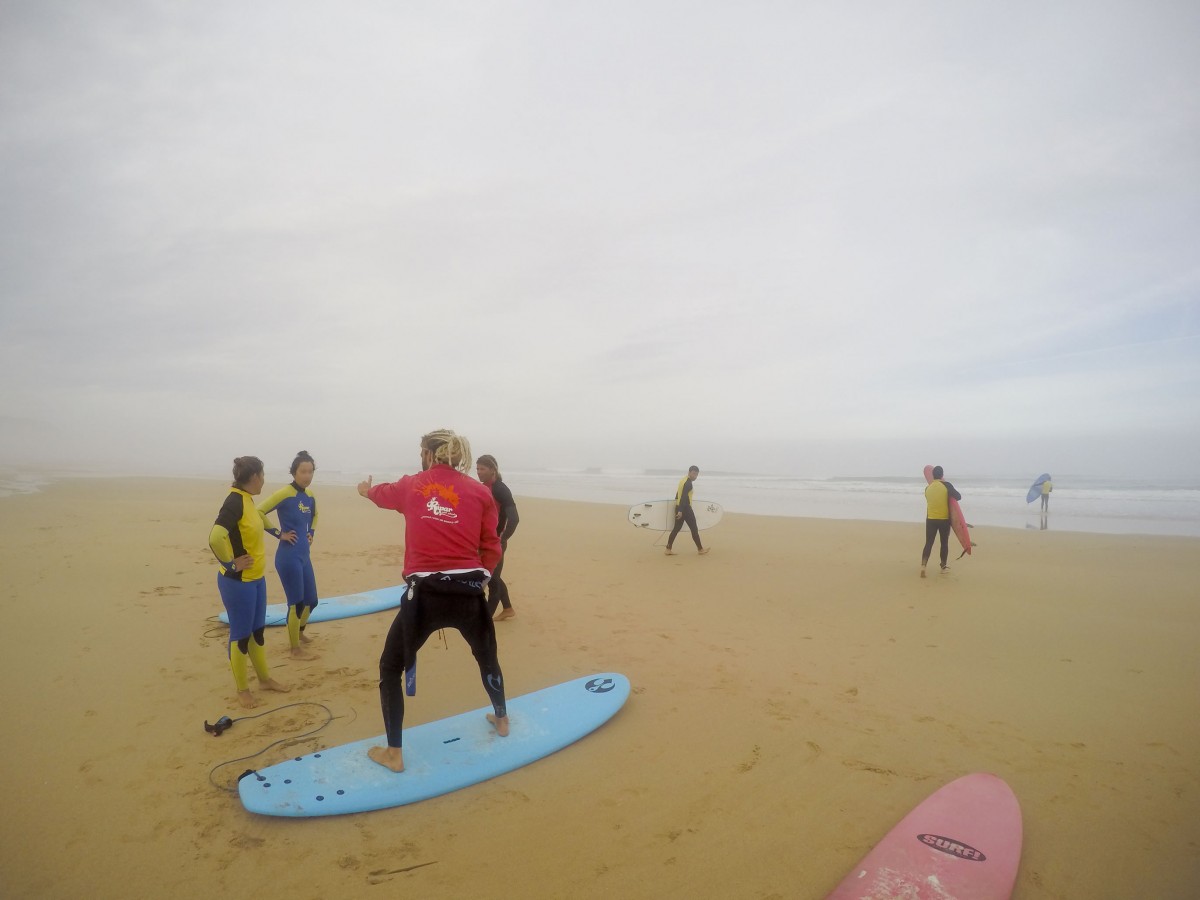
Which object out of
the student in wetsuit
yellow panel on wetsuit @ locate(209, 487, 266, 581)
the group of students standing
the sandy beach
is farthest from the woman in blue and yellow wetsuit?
the student in wetsuit

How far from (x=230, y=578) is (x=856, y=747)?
4463mm

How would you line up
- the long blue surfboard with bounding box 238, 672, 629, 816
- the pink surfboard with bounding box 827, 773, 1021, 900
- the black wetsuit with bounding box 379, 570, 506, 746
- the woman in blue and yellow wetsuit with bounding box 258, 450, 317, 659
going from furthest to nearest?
the woman in blue and yellow wetsuit with bounding box 258, 450, 317, 659 → the black wetsuit with bounding box 379, 570, 506, 746 → the long blue surfboard with bounding box 238, 672, 629, 816 → the pink surfboard with bounding box 827, 773, 1021, 900

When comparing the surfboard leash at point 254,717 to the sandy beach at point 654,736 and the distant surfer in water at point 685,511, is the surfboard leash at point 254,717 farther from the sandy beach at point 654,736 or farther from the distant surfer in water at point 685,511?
the distant surfer in water at point 685,511

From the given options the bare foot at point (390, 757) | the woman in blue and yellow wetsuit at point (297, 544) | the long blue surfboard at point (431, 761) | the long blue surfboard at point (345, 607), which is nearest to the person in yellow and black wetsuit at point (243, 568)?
the woman in blue and yellow wetsuit at point (297, 544)

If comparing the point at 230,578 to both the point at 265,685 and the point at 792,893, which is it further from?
the point at 792,893

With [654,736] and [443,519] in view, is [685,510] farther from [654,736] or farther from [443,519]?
[443,519]

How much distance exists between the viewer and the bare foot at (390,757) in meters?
3.25

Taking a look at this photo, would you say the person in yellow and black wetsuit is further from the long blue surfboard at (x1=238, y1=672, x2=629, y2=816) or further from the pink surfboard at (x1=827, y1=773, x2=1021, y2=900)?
A: the pink surfboard at (x1=827, y1=773, x2=1021, y2=900)

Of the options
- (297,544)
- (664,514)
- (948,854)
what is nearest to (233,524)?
(297,544)

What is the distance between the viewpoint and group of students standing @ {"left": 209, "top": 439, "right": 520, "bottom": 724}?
3471 mm

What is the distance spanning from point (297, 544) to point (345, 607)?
81.2 inches

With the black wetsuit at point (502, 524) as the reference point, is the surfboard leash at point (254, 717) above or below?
below

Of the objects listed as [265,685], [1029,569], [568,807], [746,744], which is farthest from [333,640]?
[1029,569]

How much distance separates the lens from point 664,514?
11.9 metres
